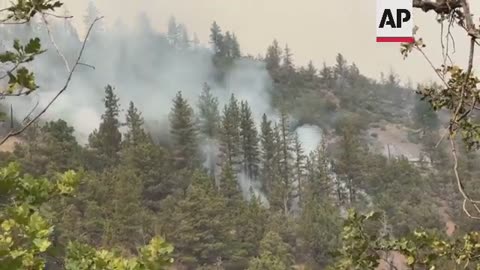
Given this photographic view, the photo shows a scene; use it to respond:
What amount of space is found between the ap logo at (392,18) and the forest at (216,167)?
10.6 inches

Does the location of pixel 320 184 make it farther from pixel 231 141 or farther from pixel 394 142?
pixel 394 142

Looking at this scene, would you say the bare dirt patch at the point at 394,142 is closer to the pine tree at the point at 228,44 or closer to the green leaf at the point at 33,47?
the pine tree at the point at 228,44

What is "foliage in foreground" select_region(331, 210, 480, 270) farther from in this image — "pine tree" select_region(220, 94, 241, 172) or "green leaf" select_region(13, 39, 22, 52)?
"pine tree" select_region(220, 94, 241, 172)

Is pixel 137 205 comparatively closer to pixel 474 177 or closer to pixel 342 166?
pixel 342 166

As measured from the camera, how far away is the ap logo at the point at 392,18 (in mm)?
1729

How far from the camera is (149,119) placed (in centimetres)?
8388

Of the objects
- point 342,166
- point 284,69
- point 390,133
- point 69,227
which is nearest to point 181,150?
point 342,166

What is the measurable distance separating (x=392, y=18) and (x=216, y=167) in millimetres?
73000

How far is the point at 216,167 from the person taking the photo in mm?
74562

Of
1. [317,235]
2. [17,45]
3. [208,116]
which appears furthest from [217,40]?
[17,45]

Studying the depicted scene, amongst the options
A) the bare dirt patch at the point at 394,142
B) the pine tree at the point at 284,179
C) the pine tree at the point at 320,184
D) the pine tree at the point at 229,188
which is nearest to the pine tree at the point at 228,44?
the bare dirt patch at the point at 394,142

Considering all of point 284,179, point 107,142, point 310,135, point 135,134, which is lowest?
point 284,179

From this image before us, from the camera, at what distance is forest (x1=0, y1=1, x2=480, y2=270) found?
8.73 ft

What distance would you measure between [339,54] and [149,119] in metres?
44.4
